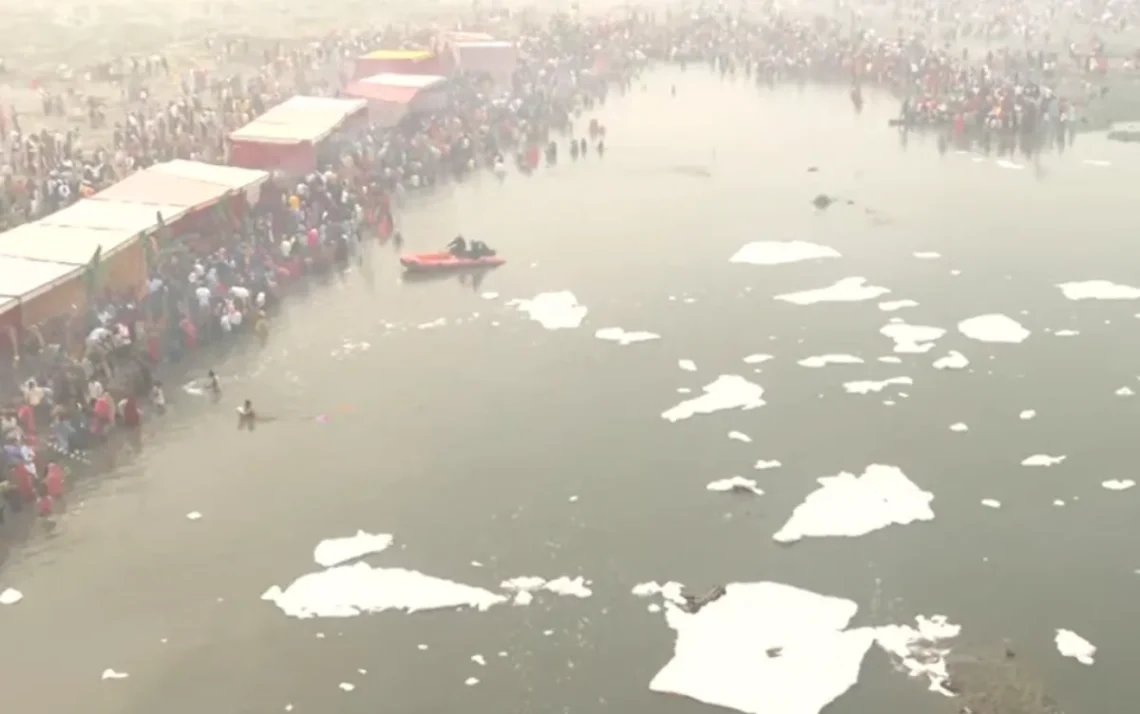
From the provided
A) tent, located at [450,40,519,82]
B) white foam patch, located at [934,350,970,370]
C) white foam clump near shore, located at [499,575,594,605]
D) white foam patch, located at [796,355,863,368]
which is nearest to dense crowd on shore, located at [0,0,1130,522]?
tent, located at [450,40,519,82]

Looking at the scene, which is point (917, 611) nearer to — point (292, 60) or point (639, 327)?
point (639, 327)

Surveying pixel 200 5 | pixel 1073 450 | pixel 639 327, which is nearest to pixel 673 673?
pixel 1073 450

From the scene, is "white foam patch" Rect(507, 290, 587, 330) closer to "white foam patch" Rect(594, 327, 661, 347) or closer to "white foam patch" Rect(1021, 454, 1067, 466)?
"white foam patch" Rect(594, 327, 661, 347)

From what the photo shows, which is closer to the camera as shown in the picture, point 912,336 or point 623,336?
point 912,336

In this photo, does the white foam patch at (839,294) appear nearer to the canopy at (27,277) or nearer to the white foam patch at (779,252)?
the white foam patch at (779,252)

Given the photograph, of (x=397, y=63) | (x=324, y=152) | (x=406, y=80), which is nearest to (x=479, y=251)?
(x=324, y=152)

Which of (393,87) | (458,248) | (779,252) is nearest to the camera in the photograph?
(458,248)

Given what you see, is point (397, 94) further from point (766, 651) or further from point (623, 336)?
point (766, 651)
